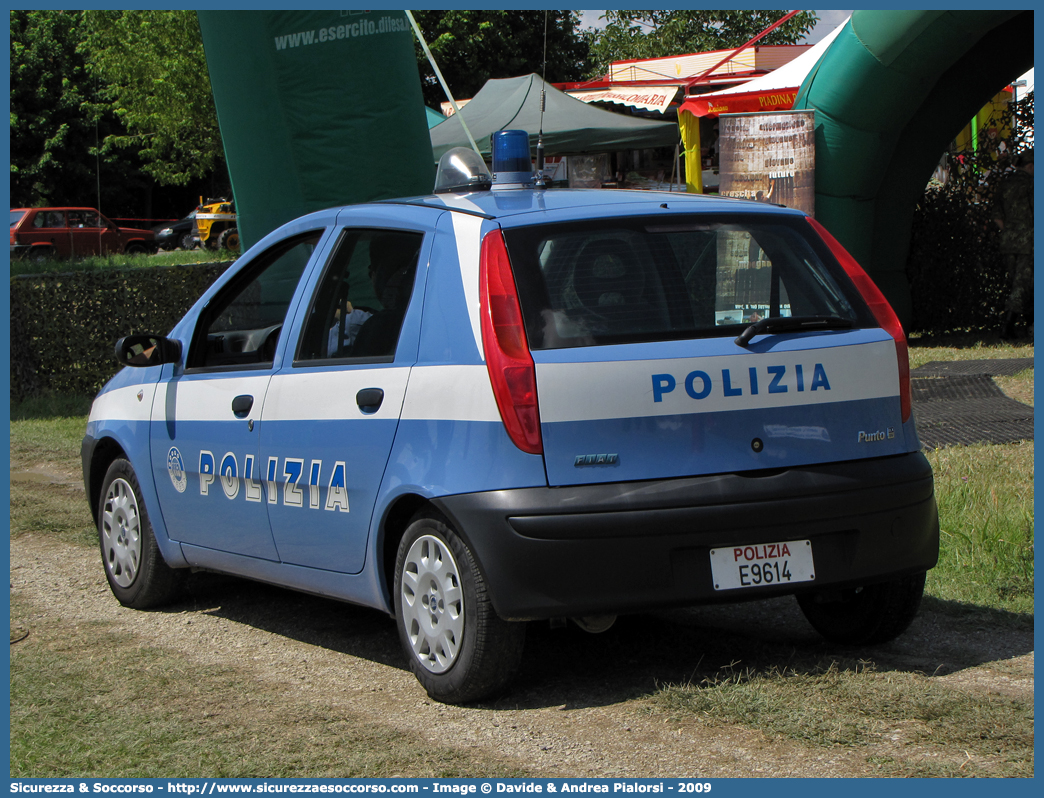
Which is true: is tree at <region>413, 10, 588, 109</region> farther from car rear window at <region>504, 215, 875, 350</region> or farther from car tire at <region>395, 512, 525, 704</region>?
car tire at <region>395, 512, 525, 704</region>

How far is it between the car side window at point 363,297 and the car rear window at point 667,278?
21.2 inches

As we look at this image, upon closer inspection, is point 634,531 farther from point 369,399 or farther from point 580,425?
point 369,399

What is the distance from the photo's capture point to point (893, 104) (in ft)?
40.5

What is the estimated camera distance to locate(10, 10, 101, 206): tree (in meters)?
50.4

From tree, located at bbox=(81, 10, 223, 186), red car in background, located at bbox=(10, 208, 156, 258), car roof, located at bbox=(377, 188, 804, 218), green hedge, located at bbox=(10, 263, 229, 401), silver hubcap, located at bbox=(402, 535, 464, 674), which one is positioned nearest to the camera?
silver hubcap, located at bbox=(402, 535, 464, 674)

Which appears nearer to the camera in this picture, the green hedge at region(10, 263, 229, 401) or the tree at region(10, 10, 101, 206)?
the green hedge at region(10, 263, 229, 401)

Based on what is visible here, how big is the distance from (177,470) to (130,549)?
2.13 feet

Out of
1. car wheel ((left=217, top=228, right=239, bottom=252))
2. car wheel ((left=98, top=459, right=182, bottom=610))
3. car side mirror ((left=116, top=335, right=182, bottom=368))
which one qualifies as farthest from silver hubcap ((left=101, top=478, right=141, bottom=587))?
car wheel ((left=217, top=228, right=239, bottom=252))

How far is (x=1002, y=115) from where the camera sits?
15.1 metres

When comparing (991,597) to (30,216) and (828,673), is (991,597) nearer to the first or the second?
(828,673)

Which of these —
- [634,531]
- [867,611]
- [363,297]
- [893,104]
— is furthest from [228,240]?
[634,531]

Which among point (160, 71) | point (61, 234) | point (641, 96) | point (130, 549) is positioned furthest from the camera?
point (61, 234)

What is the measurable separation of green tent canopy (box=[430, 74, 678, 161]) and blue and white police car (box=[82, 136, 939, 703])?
1358cm

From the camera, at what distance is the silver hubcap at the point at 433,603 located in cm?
410
